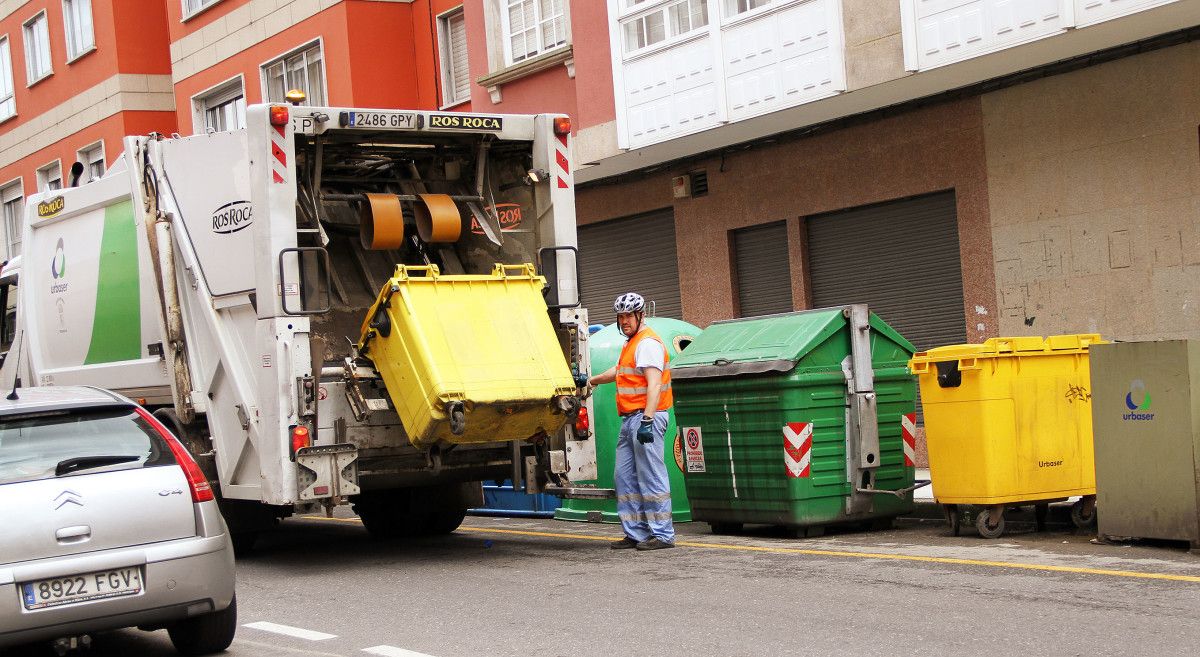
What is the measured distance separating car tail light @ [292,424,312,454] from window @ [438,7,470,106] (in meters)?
12.6

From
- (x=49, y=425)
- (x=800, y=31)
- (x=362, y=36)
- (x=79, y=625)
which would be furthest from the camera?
(x=362, y=36)

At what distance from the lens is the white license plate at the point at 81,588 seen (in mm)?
5988

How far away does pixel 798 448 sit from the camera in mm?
9953

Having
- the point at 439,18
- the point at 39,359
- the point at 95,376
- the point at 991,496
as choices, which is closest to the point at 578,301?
the point at 991,496

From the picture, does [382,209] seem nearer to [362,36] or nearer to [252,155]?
[252,155]

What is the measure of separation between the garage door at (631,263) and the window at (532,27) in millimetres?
2480

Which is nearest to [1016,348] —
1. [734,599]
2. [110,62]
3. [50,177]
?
[734,599]

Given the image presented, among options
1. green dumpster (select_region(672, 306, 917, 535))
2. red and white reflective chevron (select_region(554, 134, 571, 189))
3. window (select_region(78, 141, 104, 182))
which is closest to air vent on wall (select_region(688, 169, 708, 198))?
green dumpster (select_region(672, 306, 917, 535))

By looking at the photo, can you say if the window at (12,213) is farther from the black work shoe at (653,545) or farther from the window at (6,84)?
the black work shoe at (653,545)

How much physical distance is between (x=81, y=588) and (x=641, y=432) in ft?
14.3

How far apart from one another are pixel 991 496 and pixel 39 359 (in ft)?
25.3

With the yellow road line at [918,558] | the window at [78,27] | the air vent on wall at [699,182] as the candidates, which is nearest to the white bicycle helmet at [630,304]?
the yellow road line at [918,558]

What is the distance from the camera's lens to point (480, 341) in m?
9.15

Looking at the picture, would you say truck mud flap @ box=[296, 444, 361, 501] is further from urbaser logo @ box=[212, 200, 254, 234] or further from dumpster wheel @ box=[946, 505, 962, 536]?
dumpster wheel @ box=[946, 505, 962, 536]
